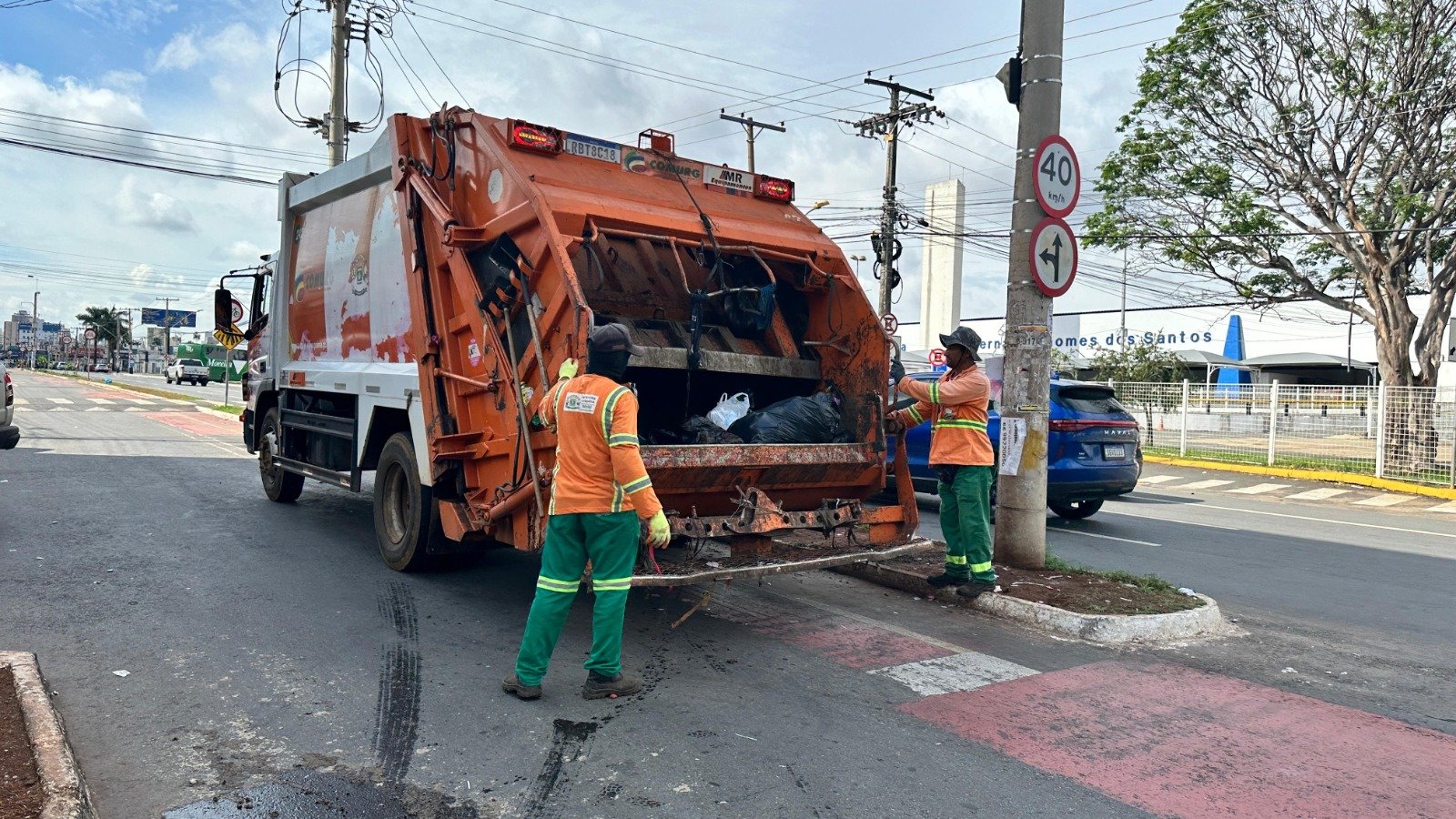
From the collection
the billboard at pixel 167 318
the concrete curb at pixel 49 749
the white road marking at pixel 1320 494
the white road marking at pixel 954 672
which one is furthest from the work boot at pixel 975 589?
Result: the billboard at pixel 167 318

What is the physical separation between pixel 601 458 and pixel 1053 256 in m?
3.88

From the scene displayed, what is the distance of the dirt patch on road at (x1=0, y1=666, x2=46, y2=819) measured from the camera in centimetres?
285

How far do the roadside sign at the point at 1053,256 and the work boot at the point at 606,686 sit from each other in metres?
3.95

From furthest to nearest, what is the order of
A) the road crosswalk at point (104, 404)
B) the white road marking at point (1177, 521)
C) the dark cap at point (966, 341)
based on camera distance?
the road crosswalk at point (104, 404) → the white road marking at point (1177, 521) → the dark cap at point (966, 341)

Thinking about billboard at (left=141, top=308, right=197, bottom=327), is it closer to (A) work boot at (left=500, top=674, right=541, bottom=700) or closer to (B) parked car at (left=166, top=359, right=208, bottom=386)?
(B) parked car at (left=166, top=359, right=208, bottom=386)

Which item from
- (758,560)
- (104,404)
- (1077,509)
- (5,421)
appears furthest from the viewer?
(104,404)

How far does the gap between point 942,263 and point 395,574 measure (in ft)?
108

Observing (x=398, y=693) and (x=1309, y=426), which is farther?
(x=1309, y=426)

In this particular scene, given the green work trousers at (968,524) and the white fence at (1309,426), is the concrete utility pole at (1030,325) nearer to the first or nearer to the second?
the green work trousers at (968,524)

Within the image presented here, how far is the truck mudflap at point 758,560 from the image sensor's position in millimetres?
4719

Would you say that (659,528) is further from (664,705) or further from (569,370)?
(569,370)

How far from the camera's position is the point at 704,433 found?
5789 millimetres

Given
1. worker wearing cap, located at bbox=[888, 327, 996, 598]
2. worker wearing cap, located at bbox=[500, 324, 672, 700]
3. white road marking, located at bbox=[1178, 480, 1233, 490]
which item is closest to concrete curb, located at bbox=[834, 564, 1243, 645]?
worker wearing cap, located at bbox=[888, 327, 996, 598]

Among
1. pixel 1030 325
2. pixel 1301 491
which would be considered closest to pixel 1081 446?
pixel 1030 325
